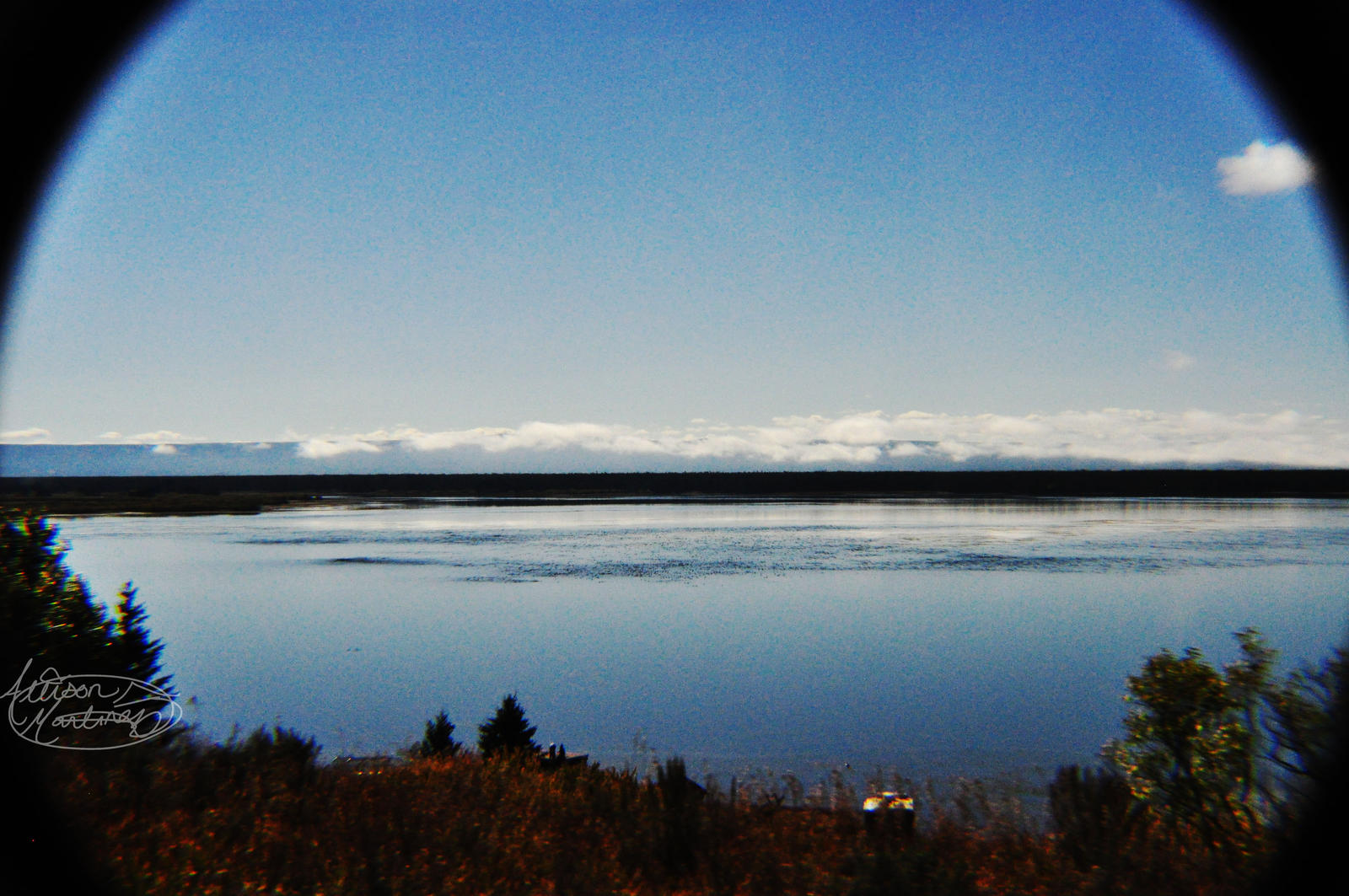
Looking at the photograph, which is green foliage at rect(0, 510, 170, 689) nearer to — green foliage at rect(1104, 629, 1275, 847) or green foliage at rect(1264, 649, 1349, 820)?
green foliage at rect(1104, 629, 1275, 847)

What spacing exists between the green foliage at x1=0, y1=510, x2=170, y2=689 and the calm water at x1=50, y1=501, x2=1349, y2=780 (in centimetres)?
158

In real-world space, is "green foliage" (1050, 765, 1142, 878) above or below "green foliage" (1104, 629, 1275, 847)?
below

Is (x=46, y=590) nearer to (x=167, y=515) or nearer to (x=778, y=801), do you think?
(x=778, y=801)

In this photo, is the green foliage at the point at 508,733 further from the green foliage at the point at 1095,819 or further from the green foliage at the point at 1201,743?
the green foliage at the point at 1201,743

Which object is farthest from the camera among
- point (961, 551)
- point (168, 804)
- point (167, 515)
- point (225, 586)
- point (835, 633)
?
point (167, 515)

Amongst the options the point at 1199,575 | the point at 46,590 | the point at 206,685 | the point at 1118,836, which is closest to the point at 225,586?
the point at 206,685

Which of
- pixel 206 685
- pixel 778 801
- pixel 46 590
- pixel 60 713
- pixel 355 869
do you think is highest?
pixel 46 590

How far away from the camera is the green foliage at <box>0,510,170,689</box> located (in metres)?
10.1

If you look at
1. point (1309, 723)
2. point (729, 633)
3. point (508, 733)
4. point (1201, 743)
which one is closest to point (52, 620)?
point (508, 733)

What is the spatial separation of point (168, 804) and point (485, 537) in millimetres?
80432

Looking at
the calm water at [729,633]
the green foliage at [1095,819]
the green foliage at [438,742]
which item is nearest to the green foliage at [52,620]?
the calm water at [729,633]

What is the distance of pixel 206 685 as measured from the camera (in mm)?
33156

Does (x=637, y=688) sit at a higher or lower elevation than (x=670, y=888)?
lower

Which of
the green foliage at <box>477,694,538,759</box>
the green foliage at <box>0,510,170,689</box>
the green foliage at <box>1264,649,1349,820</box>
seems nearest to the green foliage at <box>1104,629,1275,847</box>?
the green foliage at <box>1264,649,1349,820</box>
